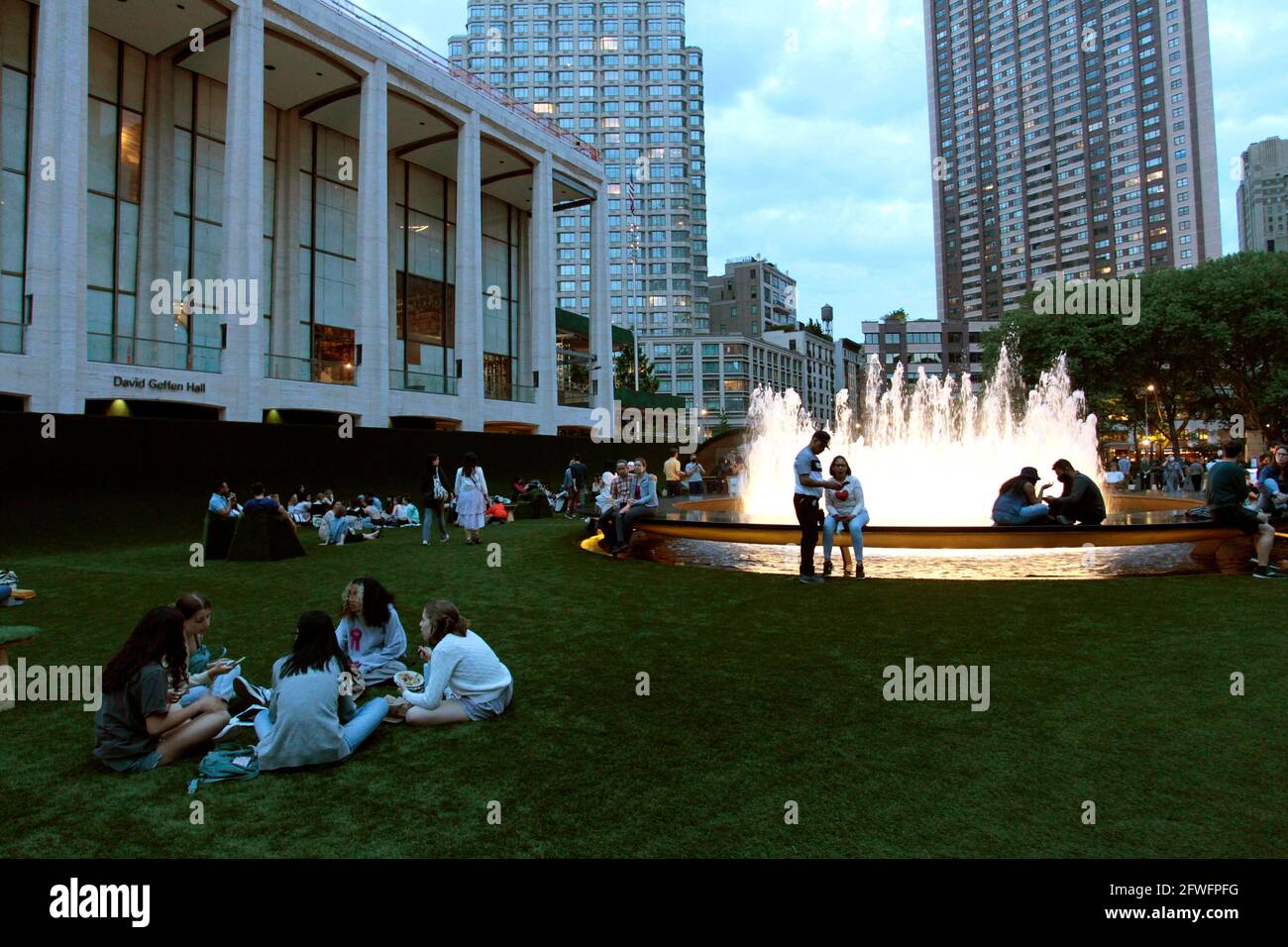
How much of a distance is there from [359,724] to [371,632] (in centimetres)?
146

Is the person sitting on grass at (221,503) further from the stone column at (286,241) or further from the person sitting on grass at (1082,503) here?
the stone column at (286,241)

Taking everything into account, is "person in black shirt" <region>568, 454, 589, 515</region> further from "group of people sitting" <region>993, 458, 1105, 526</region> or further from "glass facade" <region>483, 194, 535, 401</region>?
"glass facade" <region>483, 194, 535, 401</region>

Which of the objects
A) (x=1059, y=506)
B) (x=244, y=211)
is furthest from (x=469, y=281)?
(x=1059, y=506)

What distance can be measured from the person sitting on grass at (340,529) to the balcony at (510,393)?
18.1 m

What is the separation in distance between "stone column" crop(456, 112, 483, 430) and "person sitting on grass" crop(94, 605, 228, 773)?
30.5 m

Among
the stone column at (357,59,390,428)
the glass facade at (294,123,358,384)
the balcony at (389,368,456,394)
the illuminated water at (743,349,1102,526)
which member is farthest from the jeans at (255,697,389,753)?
the balcony at (389,368,456,394)

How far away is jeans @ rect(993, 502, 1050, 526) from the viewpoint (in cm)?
1207

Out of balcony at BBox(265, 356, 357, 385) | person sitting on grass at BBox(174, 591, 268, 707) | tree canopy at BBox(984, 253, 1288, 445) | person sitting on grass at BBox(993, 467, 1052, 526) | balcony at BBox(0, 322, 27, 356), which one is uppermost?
tree canopy at BBox(984, 253, 1288, 445)

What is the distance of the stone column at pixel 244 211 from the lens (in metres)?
25.4

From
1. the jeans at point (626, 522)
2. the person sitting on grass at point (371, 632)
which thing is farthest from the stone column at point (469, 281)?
the person sitting on grass at point (371, 632)

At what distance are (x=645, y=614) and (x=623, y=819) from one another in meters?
5.25

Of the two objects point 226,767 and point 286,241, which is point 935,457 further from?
point 286,241

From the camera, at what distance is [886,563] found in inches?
484
